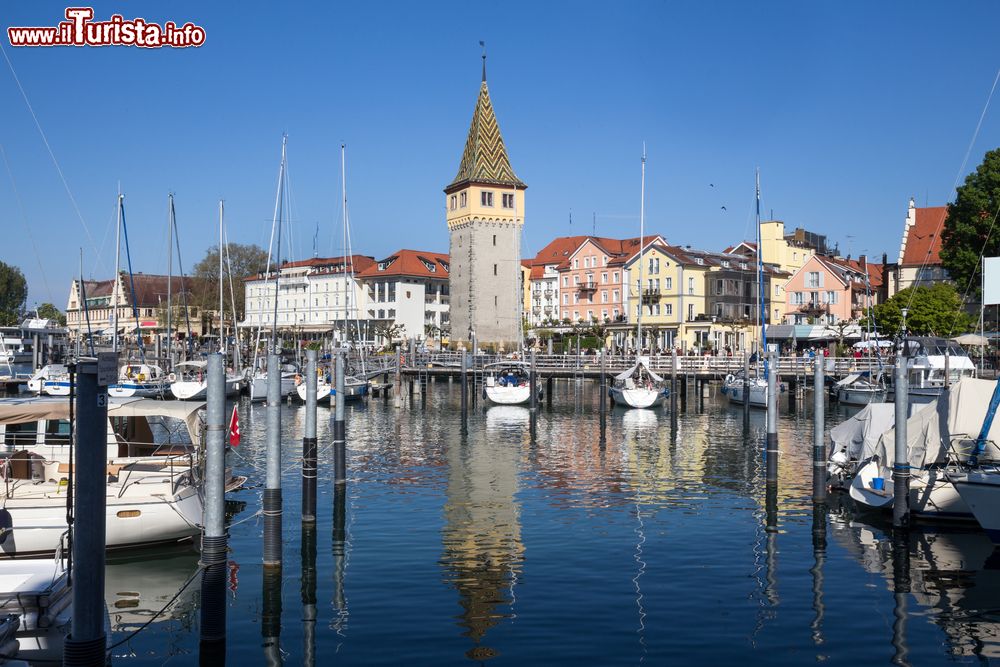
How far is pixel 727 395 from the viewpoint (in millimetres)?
72688

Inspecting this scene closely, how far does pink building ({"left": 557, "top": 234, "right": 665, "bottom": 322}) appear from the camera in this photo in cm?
11538

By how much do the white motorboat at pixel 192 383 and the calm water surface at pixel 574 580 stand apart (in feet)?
107

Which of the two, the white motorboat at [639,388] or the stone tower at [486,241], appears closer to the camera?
the white motorboat at [639,388]

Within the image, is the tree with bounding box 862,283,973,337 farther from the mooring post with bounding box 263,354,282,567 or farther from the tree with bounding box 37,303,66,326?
the tree with bounding box 37,303,66,326

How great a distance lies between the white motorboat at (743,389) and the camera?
211 ft

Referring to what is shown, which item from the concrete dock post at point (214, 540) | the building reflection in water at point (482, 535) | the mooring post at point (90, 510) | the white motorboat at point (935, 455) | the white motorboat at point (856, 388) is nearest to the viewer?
the mooring post at point (90, 510)

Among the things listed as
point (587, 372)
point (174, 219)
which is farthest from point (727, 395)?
point (174, 219)

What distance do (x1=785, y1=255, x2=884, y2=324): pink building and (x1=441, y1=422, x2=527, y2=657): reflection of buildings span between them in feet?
240

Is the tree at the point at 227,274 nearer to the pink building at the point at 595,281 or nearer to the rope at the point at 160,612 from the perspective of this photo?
the pink building at the point at 595,281

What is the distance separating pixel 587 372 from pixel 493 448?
28.6 m

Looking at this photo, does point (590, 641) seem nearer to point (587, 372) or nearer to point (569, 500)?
point (569, 500)

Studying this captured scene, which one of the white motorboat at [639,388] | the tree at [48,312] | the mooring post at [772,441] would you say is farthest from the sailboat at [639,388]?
the tree at [48,312]

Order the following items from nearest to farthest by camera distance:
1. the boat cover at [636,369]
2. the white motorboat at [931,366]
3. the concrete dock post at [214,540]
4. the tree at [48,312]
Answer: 1. the concrete dock post at [214,540]
2. the white motorboat at [931,366]
3. the boat cover at [636,369]
4. the tree at [48,312]

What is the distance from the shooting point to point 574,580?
19.0 m
